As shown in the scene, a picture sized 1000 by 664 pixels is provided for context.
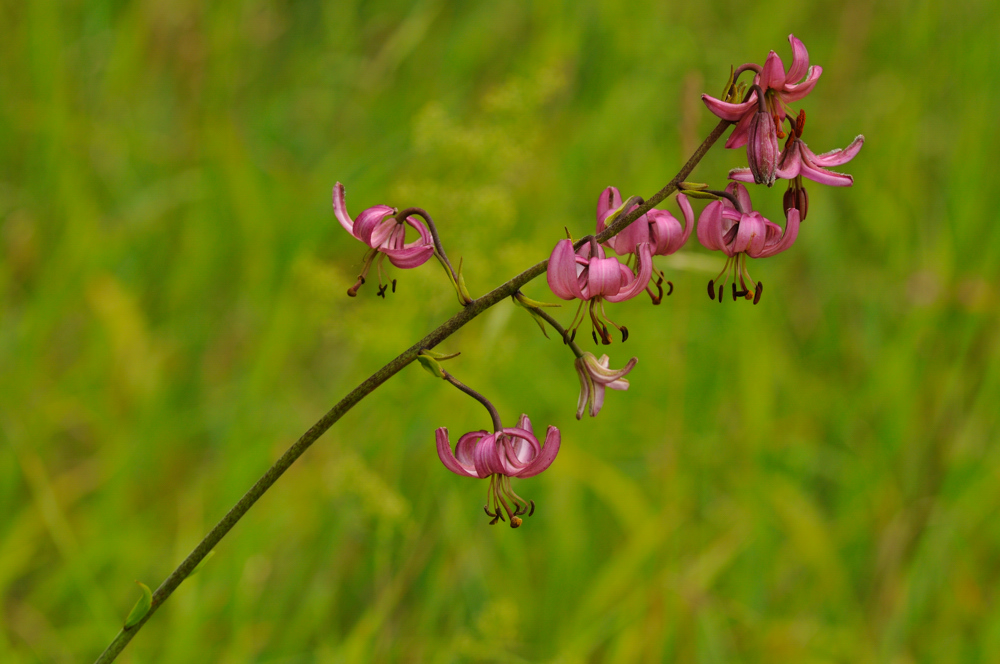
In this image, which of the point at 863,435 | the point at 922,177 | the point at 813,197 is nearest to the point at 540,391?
the point at 863,435

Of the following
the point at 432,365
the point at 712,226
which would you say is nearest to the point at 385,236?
the point at 432,365

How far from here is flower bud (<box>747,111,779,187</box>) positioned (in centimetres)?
127

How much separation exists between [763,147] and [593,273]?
12.2 inches

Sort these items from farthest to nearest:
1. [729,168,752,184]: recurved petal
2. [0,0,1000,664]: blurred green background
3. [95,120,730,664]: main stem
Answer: [0,0,1000,664]: blurred green background, [729,168,752,184]: recurved petal, [95,120,730,664]: main stem

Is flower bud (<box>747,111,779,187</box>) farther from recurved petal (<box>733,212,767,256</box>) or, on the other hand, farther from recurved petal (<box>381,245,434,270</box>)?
recurved petal (<box>381,245,434,270</box>)

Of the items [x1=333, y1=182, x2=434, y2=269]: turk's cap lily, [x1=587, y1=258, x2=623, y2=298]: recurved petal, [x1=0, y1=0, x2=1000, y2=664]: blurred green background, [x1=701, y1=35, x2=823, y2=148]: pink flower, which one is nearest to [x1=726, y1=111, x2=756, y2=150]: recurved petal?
[x1=701, y1=35, x2=823, y2=148]: pink flower

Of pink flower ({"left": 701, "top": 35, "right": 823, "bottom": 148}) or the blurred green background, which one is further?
the blurred green background

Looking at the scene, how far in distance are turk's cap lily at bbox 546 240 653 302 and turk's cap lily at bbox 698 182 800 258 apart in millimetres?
112

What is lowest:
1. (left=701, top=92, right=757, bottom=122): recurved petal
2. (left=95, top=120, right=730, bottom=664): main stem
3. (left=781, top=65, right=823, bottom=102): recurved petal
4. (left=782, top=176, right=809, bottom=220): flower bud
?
(left=95, top=120, right=730, bottom=664): main stem

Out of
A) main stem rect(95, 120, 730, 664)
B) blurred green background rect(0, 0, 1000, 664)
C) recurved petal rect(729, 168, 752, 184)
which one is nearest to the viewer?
main stem rect(95, 120, 730, 664)

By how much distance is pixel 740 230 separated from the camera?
54.8 inches

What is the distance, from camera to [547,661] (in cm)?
277

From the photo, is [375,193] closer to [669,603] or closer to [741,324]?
[741,324]

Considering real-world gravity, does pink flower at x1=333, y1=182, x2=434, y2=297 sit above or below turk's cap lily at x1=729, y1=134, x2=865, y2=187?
below
